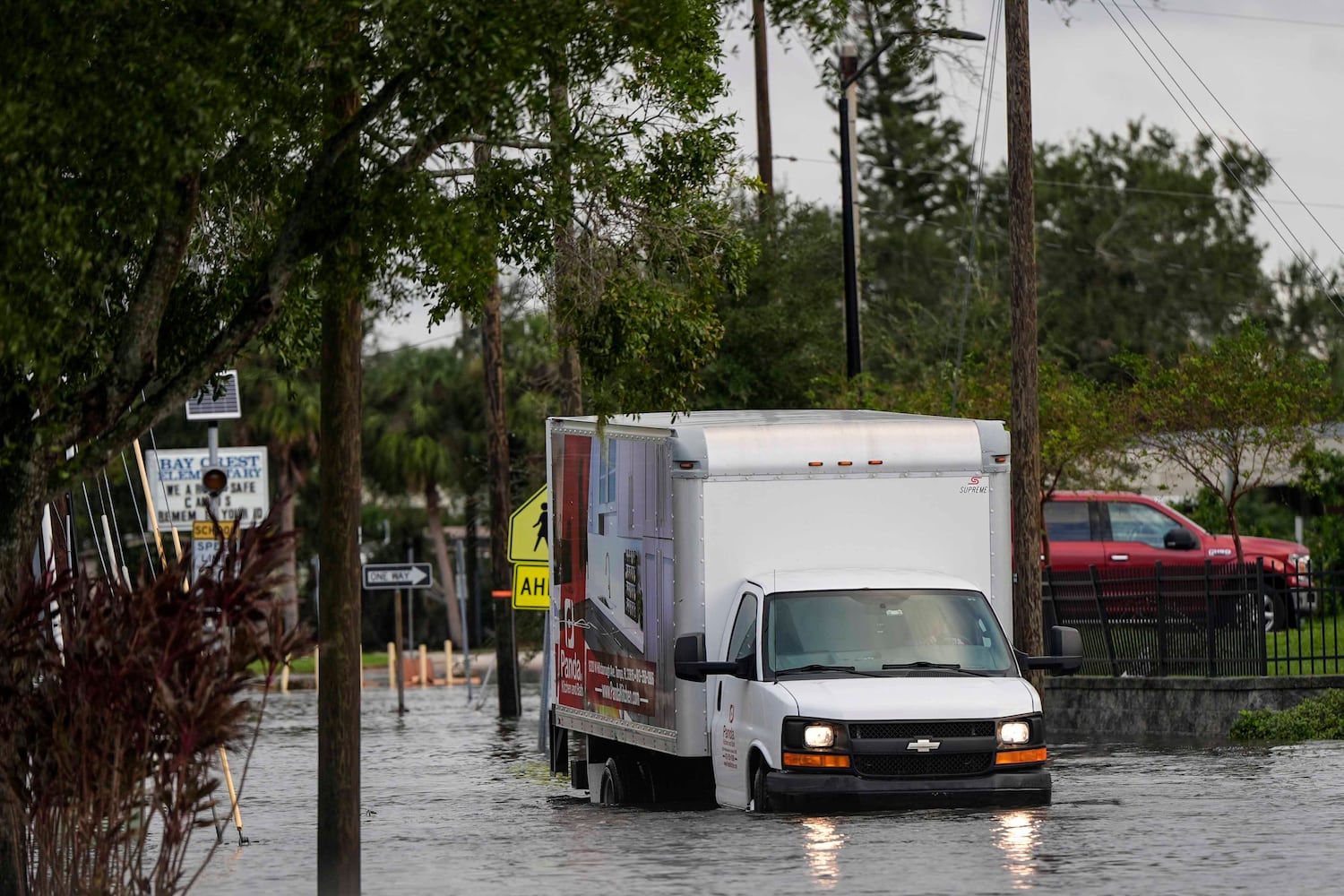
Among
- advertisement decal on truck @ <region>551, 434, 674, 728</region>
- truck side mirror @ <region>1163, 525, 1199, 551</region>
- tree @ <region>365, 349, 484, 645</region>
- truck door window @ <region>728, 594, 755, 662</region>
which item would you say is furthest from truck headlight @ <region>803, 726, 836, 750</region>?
tree @ <region>365, 349, 484, 645</region>

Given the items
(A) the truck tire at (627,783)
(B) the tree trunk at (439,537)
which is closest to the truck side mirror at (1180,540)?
(A) the truck tire at (627,783)

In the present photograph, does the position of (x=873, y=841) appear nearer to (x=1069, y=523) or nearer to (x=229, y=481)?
(x=229, y=481)

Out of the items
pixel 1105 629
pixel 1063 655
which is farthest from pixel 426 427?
pixel 1063 655

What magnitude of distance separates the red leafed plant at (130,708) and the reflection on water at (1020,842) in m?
4.08

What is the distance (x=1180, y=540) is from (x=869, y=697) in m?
17.8

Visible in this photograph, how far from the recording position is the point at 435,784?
21.6 metres

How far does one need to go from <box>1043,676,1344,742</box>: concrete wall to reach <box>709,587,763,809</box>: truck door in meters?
9.16

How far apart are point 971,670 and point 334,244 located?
578 cm

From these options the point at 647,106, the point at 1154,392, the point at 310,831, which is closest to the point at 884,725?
the point at 647,106

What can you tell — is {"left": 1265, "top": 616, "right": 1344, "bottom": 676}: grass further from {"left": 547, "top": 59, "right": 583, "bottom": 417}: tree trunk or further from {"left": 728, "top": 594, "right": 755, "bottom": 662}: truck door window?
{"left": 547, "top": 59, "right": 583, "bottom": 417}: tree trunk

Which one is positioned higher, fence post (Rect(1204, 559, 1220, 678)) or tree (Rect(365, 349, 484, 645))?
tree (Rect(365, 349, 484, 645))

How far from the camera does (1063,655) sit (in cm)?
1514

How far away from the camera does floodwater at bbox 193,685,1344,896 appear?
1151 cm

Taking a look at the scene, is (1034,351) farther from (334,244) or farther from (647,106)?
(334,244)
